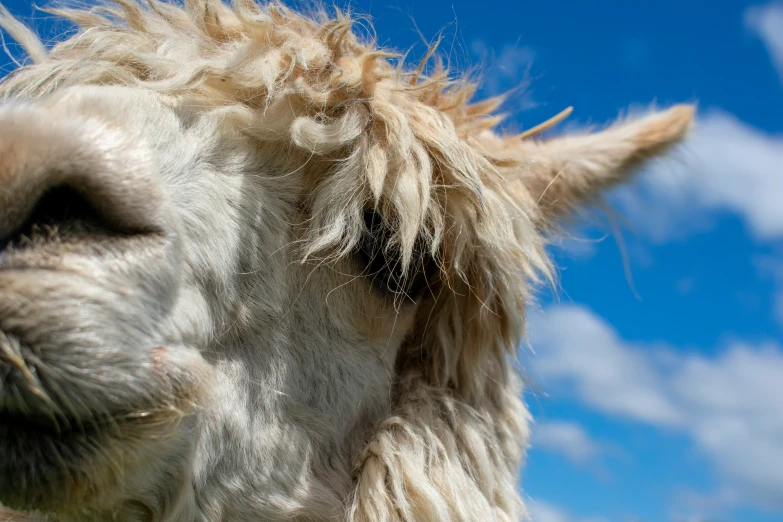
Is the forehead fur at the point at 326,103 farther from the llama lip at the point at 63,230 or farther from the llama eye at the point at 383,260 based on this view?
the llama lip at the point at 63,230

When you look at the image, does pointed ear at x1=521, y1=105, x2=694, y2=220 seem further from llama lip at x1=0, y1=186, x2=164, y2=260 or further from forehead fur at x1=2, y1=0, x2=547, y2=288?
llama lip at x1=0, y1=186, x2=164, y2=260

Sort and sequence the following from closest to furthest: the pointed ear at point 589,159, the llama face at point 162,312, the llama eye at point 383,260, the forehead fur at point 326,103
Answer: the llama face at point 162,312
the forehead fur at point 326,103
the llama eye at point 383,260
the pointed ear at point 589,159

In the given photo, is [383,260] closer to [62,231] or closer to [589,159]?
[62,231]

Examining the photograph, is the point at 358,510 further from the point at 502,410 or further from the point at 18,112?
the point at 18,112

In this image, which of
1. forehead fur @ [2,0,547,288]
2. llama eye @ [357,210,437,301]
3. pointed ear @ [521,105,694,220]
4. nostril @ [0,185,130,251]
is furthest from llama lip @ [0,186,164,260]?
pointed ear @ [521,105,694,220]

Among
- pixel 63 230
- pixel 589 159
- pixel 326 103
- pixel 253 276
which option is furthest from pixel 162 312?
pixel 589 159

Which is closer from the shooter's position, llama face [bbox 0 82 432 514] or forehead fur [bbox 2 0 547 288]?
llama face [bbox 0 82 432 514]

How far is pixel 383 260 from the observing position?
2342mm

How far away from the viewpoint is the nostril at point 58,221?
1464mm

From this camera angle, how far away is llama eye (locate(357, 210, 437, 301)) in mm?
2270

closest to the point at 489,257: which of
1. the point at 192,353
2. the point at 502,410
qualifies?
the point at 502,410

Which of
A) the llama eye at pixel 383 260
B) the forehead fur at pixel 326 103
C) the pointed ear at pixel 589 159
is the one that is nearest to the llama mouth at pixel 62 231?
the forehead fur at pixel 326 103

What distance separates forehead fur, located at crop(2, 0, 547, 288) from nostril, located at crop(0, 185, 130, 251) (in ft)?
2.04

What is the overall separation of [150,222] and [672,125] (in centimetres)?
236
